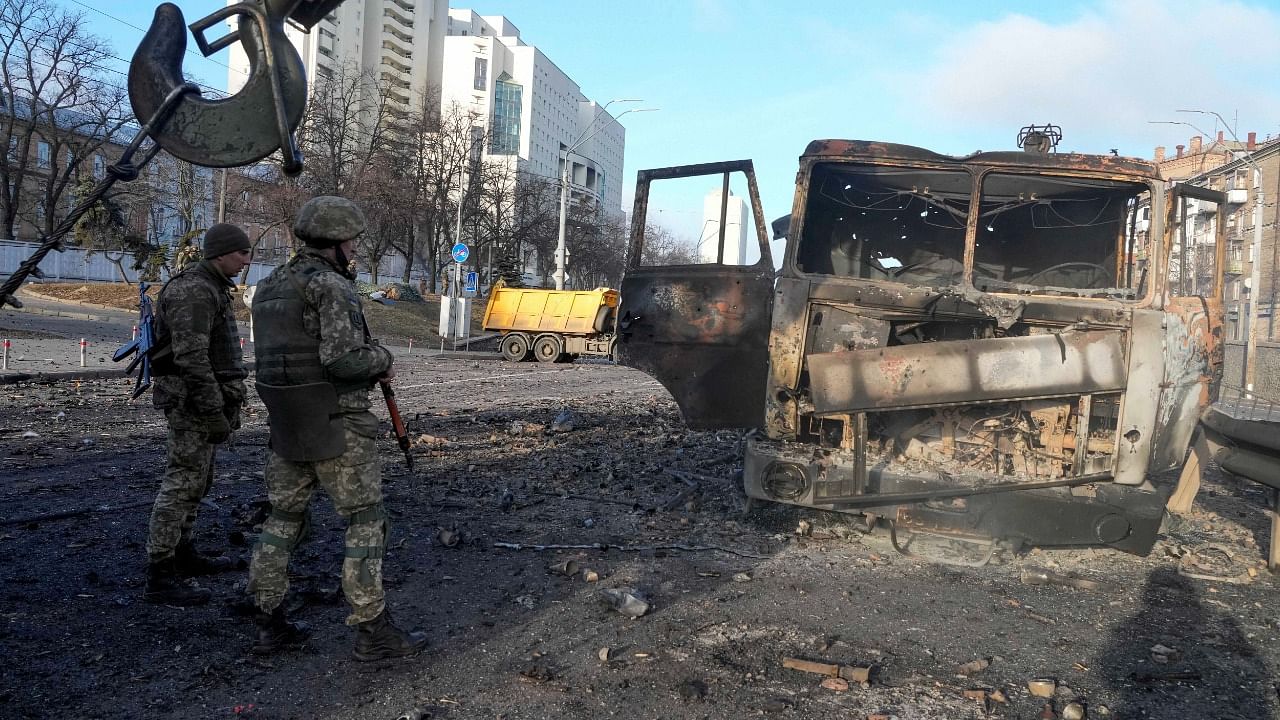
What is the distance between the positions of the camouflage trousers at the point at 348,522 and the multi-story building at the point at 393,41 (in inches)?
2948

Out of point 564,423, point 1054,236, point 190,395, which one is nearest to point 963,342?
point 1054,236

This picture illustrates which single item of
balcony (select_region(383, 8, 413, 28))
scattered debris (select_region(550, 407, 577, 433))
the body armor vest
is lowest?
scattered debris (select_region(550, 407, 577, 433))

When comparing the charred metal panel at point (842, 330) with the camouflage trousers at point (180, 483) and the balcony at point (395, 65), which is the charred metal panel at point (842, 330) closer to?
the camouflage trousers at point (180, 483)

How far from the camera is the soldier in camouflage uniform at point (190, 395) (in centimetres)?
412

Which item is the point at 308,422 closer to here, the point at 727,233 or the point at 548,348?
the point at 727,233

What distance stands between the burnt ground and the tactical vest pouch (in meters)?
0.79

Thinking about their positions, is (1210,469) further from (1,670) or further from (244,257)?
(1,670)

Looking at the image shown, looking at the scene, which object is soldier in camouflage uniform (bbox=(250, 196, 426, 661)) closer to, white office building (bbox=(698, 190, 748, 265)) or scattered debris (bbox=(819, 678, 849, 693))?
scattered debris (bbox=(819, 678, 849, 693))

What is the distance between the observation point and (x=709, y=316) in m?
5.94

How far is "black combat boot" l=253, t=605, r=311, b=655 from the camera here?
3.46 m

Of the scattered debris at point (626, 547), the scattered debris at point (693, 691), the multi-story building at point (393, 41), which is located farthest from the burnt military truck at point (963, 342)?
the multi-story building at point (393, 41)

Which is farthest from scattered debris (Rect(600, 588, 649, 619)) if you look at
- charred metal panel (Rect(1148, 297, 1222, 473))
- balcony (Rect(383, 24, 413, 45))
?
balcony (Rect(383, 24, 413, 45))

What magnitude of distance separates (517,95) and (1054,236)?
9204 cm

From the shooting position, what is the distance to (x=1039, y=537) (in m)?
4.95
